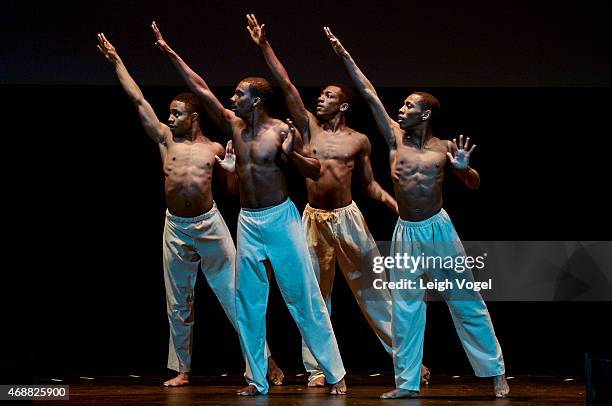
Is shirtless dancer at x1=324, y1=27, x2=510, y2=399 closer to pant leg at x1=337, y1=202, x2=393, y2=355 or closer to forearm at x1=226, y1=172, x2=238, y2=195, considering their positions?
pant leg at x1=337, y1=202, x2=393, y2=355

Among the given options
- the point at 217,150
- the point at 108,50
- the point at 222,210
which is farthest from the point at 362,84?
the point at 222,210

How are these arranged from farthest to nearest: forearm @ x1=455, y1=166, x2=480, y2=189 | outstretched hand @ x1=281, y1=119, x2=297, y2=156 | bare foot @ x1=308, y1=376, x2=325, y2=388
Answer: bare foot @ x1=308, y1=376, x2=325, y2=388
forearm @ x1=455, y1=166, x2=480, y2=189
outstretched hand @ x1=281, y1=119, x2=297, y2=156

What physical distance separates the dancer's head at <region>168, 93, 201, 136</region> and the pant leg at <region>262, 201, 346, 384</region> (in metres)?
0.97

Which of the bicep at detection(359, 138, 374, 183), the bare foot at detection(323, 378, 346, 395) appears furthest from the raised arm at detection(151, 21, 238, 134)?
the bare foot at detection(323, 378, 346, 395)

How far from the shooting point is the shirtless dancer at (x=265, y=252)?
5941 millimetres

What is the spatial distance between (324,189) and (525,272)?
69.9 inches

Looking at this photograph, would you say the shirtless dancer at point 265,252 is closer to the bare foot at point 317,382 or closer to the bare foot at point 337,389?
the bare foot at point 337,389

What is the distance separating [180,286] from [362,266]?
1.06 metres

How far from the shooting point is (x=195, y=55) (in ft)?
23.8

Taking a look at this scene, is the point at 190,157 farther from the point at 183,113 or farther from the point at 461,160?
the point at 461,160

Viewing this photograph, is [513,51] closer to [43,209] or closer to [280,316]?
[280,316]

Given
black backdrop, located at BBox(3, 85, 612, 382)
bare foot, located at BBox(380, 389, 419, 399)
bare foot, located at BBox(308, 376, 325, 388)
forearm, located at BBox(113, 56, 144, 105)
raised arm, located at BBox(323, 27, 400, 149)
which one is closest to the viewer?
bare foot, located at BBox(380, 389, 419, 399)

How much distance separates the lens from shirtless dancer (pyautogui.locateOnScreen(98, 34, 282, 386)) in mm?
6562

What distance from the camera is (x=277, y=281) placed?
5.96 meters
